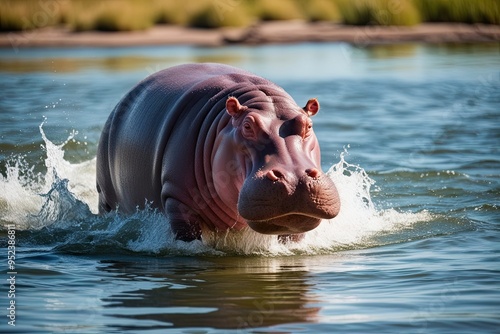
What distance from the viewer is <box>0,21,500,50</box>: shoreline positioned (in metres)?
24.3

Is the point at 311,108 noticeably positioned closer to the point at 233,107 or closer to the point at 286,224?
the point at 233,107

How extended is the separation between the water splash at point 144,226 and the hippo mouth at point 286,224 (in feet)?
2.35

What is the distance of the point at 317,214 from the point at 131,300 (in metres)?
1.02

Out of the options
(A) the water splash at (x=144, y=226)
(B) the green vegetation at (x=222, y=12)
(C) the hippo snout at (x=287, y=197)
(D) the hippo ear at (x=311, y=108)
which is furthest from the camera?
(B) the green vegetation at (x=222, y=12)

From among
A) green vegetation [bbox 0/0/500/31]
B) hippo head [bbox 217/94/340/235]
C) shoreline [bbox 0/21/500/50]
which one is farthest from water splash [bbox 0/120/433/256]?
green vegetation [bbox 0/0/500/31]

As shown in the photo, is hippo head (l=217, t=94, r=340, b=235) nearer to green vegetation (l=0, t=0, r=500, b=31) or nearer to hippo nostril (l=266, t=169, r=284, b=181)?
hippo nostril (l=266, t=169, r=284, b=181)

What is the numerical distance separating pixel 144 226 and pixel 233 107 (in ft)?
3.53

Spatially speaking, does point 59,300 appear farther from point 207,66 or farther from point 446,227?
point 446,227

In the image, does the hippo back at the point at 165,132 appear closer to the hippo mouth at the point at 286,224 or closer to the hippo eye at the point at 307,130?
the hippo eye at the point at 307,130

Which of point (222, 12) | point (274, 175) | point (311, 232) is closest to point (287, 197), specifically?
point (274, 175)

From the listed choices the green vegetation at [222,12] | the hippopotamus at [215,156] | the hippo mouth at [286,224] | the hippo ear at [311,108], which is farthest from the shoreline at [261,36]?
the hippo mouth at [286,224]

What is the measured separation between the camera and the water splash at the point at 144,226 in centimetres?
661

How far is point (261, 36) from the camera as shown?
83.9ft

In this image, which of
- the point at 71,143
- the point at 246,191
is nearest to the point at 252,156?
the point at 246,191
